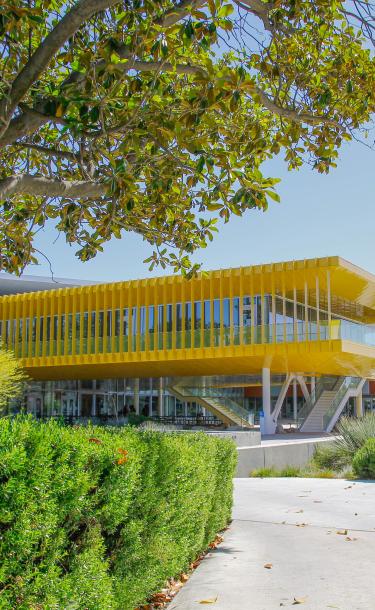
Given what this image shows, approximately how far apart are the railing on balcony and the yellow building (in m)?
0.07

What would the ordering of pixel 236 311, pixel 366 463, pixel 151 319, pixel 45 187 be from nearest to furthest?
pixel 45 187 → pixel 366 463 → pixel 236 311 → pixel 151 319

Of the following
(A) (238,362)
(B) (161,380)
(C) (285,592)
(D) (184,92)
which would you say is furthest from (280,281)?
(C) (285,592)

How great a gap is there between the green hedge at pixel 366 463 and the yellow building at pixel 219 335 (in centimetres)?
1965

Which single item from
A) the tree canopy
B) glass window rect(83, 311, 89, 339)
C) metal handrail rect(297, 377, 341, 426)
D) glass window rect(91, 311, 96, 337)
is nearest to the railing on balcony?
glass window rect(83, 311, 89, 339)

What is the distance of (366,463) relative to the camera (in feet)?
48.7

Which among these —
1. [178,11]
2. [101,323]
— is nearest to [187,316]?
[101,323]

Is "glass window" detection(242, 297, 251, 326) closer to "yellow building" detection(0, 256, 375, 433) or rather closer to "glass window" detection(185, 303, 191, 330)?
"yellow building" detection(0, 256, 375, 433)

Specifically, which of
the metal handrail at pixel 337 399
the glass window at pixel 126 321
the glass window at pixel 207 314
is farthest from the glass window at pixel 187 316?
the metal handrail at pixel 337 399

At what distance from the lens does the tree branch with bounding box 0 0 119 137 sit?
5.91m

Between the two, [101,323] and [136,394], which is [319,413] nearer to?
[101,323]

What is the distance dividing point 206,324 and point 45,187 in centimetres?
3345

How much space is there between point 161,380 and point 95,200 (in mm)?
44231

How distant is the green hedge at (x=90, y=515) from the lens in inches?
136

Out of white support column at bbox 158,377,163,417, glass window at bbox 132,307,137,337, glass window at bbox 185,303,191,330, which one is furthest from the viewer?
white support column at bbox 158,377,163,417
